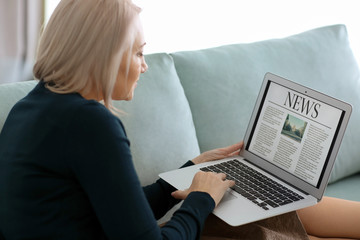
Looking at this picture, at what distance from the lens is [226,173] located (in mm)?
1396

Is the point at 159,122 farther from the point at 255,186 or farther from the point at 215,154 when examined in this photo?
the point at 255,186

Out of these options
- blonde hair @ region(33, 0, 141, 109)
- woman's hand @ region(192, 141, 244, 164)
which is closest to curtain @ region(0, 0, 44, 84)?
woman's hand @ region(192, 141, 244, 164)

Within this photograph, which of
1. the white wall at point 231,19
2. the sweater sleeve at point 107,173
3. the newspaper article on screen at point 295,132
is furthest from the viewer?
the white wall at point 231,19

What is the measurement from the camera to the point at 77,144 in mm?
980

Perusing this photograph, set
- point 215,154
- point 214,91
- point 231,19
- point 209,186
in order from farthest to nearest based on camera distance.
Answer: point 231,19 → point 214,91 → point 215,154 → point 209,186

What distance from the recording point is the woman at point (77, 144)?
99cm

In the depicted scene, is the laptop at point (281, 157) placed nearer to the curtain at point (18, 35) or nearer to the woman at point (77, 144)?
the woman at point (77, 144)

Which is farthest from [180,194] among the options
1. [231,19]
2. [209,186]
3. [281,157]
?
[231,19]

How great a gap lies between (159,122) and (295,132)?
1.33ft

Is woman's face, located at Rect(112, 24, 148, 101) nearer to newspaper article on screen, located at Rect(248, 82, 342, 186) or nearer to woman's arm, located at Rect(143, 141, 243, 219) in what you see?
woman's arm, located at Rect(143, 141, 243, 219)

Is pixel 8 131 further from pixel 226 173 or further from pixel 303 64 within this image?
pixel 303 64

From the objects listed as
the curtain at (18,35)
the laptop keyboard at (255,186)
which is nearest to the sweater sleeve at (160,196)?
the laptop keyboard at (255,186)

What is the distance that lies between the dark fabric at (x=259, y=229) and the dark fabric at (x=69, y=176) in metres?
0.25

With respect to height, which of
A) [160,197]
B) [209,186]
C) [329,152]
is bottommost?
[160,197]
